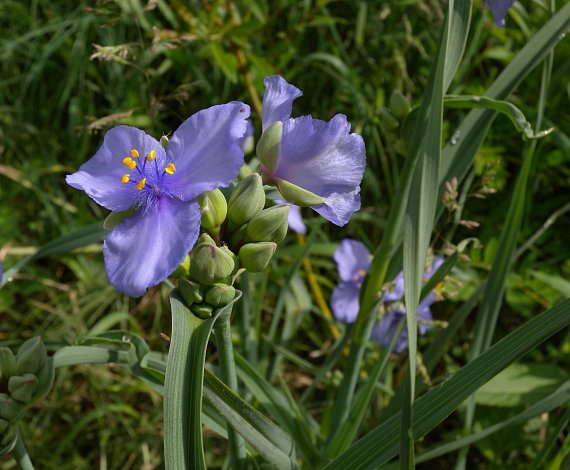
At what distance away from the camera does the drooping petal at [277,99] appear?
0.77 m

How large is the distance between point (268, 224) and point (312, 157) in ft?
0.36

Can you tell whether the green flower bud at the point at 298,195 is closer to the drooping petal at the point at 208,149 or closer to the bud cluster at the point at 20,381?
the drooping petal at the point at 208,149

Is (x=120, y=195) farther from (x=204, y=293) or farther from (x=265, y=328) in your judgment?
(x=265, y=328)

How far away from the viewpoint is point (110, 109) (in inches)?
74.2

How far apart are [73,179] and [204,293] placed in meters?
0.18

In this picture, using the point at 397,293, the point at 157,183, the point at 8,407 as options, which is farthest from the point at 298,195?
the point at 397,293

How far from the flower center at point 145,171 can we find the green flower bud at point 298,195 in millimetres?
118

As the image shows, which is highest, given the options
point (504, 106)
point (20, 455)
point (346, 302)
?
point (504, 106)

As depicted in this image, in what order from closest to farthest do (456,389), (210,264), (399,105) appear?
1. (210,264)
2. (456,389)
3. (399,105)

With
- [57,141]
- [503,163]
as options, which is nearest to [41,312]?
[57,141]

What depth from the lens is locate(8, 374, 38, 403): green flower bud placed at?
2.41 feet

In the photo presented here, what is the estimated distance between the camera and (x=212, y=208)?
2.33 ft

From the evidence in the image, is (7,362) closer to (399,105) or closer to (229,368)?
(229,368)

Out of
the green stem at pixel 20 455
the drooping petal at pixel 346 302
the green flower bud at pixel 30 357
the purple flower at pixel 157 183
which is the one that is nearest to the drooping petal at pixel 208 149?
the purple flower at pixel 157 183
